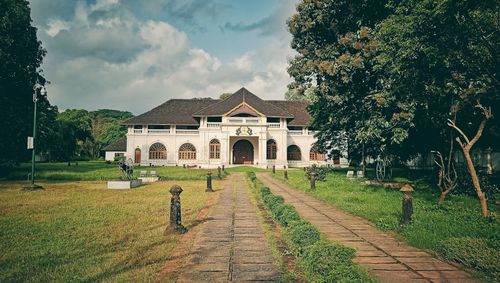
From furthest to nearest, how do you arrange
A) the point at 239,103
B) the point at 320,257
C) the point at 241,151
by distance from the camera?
1. the point at 241,151
2. the point at 239,103
3. the point at 320,257

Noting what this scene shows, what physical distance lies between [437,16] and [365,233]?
5.99 m

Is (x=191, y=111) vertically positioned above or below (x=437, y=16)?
above

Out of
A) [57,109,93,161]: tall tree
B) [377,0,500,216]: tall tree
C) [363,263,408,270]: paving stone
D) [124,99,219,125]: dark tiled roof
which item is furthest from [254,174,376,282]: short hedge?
[57,109,93,161]: tall tree

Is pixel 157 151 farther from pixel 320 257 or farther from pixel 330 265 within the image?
pixel 330 265

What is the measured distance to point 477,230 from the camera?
7094 mm

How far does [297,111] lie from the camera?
45.8 m

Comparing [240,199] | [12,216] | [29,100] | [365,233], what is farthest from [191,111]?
[365,233]

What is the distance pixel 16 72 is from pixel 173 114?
22.8 meters

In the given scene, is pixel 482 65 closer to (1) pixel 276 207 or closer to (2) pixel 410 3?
(2) pixel 410 3

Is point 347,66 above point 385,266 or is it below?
above

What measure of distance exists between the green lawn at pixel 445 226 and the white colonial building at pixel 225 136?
24.8 metres

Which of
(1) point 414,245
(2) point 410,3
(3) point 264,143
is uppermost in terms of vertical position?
(2) point 410,3

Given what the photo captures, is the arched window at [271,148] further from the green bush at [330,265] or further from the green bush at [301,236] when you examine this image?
the green bush at [330,265]

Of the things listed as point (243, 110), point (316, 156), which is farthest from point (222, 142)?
point (316, 156)
